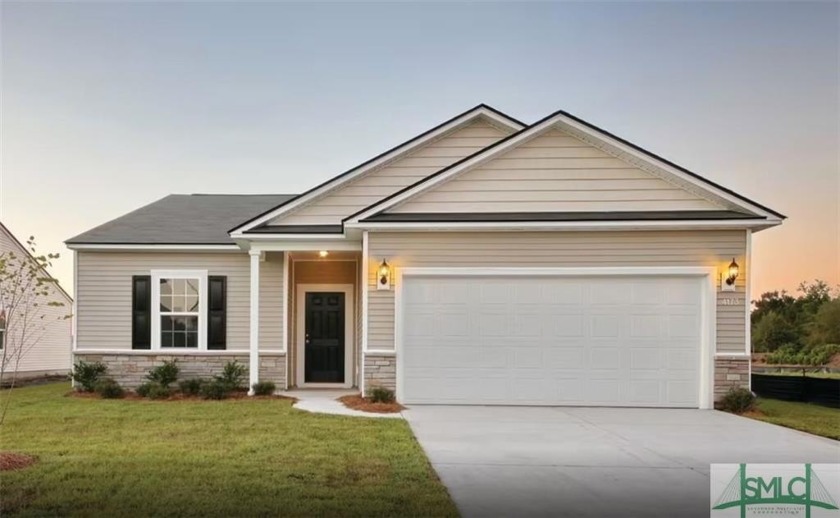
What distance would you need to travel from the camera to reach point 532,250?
31.0ft

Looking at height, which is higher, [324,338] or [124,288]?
[124,288]

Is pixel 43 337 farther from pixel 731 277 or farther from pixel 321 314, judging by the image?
pixel 731 277

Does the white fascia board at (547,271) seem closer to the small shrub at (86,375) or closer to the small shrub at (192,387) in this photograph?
the small shrub at (192,387)

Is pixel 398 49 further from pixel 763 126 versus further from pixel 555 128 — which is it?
pixel 763 126

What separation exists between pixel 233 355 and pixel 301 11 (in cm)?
708

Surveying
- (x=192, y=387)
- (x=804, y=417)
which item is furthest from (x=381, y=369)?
(x=804, y=417)

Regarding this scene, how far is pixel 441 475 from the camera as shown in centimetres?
502

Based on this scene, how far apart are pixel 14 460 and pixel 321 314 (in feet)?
23.2

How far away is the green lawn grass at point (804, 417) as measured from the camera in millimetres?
7703

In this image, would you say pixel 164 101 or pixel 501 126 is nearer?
pixel 501 126

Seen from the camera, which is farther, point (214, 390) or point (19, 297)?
point (214, 390)

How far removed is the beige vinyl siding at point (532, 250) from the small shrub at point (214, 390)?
2973 mm

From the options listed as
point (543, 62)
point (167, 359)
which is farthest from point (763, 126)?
point (167, 359)

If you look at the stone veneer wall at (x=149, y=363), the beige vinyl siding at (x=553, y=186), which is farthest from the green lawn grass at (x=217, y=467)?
the beige vinyl siding at (x=553, y=186)
